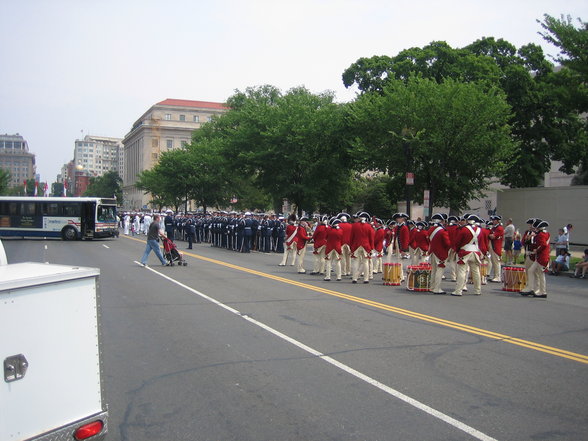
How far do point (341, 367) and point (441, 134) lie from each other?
22433mm

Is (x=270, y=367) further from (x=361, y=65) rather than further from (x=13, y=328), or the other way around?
(x=361, y=65)

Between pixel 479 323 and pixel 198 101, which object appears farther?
pixel 198 101

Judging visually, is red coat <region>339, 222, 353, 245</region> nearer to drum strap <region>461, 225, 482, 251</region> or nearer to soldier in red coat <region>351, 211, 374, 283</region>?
soldier in red coat <region>351, 211, 374, 283</region>

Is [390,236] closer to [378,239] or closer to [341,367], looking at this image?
[378,239]

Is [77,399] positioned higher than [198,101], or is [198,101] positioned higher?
[198,101]

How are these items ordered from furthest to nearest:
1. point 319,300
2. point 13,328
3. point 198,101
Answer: point 198,101
point 319,300
point 13,328

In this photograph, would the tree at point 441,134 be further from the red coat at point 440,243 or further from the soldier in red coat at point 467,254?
the soldier in red coat at point 467,254

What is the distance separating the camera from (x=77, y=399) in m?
3.80

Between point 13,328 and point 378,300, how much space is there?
9.63 metres

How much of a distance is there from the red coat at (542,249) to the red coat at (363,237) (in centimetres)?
437

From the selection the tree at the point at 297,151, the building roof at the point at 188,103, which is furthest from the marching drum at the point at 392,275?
the building roof at the point at 188,103

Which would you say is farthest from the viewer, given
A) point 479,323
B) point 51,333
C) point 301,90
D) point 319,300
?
point 301,90

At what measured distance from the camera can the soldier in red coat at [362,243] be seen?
1566cm

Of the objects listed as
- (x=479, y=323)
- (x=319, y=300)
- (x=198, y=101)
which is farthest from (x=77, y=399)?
(x=198, y=101)
